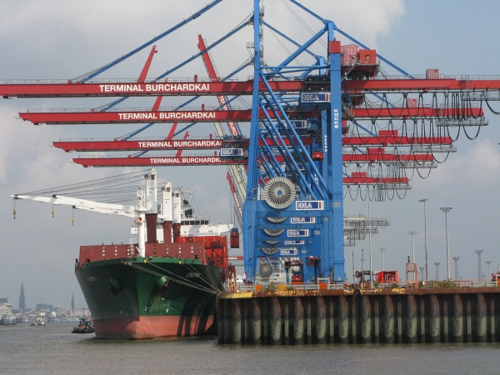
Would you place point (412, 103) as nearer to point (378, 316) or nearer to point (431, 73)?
point (431, 73)

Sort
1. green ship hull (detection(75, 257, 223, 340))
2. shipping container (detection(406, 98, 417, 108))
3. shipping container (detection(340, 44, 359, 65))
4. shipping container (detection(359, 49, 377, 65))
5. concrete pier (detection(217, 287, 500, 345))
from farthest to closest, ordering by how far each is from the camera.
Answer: shipping container (detection(406, 98, 417, 108)) < shipping container (detection(340, 44, 359, 65)) < shipping container (detection(359, 49, 377, 65)) < green ship hull (detection(75, 257, 223, 340)) < concrete pier (detection(217, 287, 500, 345))

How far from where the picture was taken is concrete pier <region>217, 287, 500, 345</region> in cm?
4566

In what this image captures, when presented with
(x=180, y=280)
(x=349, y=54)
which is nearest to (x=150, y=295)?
(x=180, y=280)

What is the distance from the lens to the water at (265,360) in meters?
36.5

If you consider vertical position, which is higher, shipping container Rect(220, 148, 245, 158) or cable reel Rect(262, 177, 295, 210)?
shipping container Rect(220, 148, 245, 158)

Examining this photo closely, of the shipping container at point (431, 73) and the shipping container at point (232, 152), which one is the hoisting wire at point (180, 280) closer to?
the shipping container at point (232, 152)

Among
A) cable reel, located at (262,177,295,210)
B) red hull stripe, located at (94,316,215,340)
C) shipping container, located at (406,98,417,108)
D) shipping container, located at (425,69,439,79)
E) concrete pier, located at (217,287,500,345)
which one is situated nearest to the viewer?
concrete pier, located at (217,287,500,345)

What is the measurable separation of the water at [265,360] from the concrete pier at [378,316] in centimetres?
120

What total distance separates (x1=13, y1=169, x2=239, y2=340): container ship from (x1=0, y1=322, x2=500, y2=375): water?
13.1ft

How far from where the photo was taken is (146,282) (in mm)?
52656

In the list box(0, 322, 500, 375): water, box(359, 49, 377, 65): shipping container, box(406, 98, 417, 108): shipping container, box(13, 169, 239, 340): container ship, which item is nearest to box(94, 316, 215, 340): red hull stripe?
box(13, 169, 239, 340): container ship

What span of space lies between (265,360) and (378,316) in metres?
8.50

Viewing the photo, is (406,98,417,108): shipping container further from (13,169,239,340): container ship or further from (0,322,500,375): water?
(0,322,500,375): water

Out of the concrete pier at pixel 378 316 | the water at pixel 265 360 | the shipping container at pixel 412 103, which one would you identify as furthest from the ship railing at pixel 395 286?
the shipping container at pixel 412 103
